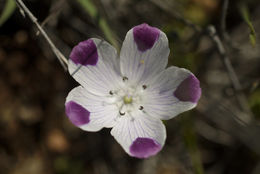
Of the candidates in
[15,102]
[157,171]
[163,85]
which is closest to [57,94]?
[15,102]

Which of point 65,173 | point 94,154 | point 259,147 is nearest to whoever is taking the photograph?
point 259,147

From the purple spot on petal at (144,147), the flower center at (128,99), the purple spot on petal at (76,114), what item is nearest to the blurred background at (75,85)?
the flower center at (128,99)

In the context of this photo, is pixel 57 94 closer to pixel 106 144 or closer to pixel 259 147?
pixel 106 144

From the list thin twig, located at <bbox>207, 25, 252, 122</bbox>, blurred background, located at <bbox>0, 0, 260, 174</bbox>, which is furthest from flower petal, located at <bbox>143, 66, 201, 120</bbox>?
blurred background, located at <bbox>0, 0, 260, 174</bbox>

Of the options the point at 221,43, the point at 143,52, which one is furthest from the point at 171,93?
the point at 221,43

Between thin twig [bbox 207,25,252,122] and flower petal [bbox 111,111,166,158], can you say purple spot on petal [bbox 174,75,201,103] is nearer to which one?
flower petal [bbox 111,111,166,158]

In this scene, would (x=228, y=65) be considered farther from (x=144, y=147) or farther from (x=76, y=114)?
(x=76, y=114)

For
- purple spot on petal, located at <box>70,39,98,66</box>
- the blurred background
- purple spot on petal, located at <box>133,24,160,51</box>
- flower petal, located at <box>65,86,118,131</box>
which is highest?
purple spot on petal, located at <box>70,39,98,66</box>

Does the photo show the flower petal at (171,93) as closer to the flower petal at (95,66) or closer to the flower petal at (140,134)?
the flower petal at (140,134)
